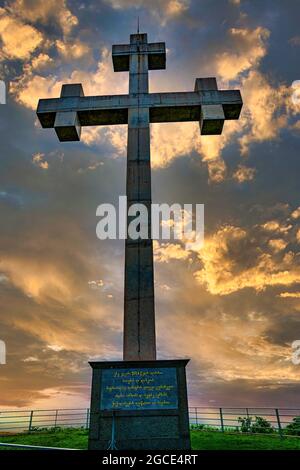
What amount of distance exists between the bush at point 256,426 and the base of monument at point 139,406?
837cm

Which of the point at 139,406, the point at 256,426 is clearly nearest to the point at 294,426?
the point at 256,426

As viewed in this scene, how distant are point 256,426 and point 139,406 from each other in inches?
368

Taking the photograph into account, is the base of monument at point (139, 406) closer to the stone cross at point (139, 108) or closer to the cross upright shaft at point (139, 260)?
the cross upright shaft at point (139, 260)

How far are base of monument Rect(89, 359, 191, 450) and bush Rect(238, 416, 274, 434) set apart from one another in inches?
330

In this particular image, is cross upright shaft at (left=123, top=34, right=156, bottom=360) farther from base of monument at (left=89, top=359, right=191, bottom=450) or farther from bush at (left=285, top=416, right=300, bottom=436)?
bush at (left=285, top=416, right=300, bottom=436)

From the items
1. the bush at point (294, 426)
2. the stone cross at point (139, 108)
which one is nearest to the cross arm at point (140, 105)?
the stone cross at point (139, 108)

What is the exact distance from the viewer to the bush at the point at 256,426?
13.5 meters

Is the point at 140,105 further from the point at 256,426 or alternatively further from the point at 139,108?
the point at 256,426

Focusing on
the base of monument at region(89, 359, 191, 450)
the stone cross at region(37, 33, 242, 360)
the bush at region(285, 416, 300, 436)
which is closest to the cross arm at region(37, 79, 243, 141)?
the stone cross at region(37, 33, 242, 360)

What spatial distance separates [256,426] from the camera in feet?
45.2

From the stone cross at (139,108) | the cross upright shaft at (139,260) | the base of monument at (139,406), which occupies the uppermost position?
the stone cross at (139,108)
